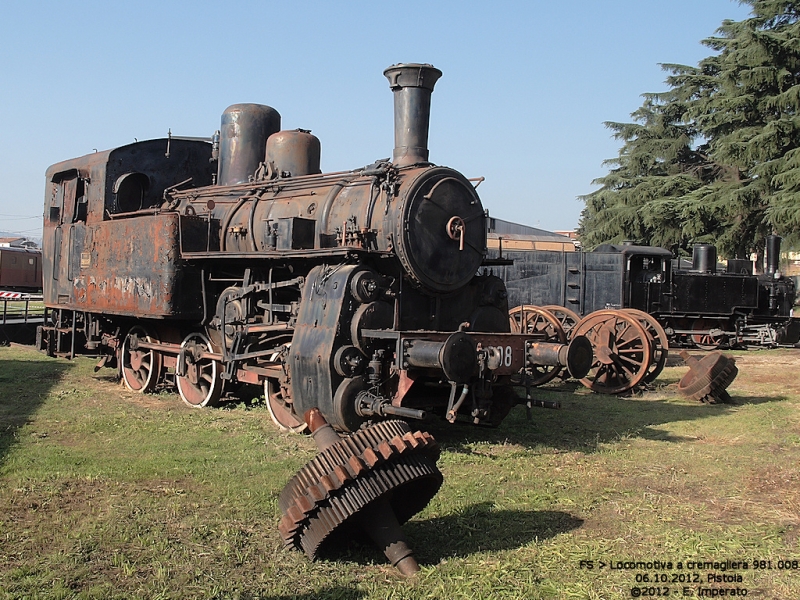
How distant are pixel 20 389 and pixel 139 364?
1.54 meters

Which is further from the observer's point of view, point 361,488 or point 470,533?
point 470,533

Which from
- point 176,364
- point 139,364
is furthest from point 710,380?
point 139,364

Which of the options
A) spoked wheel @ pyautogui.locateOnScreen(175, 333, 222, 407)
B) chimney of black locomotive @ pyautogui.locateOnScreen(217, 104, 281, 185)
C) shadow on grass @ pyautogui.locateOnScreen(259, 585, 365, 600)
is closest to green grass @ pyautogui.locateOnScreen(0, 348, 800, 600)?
shadow on grass @ pyautogui.locateOnScreen(259, 585, 365, 600)

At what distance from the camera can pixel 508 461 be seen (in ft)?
22.9

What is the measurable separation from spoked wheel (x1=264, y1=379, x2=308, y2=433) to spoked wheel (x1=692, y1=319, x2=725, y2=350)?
534 inches

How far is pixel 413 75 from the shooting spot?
8.44 metres

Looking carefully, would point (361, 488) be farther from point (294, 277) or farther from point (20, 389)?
point (20, 389)

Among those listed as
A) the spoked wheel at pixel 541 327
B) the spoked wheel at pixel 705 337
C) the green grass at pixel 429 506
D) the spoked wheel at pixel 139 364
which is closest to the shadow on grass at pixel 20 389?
the green grass at pixel 429 506

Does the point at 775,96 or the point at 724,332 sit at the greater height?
the point at 775,96

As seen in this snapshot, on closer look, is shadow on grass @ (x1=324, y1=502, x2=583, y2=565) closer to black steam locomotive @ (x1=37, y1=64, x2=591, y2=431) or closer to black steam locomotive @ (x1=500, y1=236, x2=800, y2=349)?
black steam locomotive @ (x1=37, y1=64, x2=591, y2=431)

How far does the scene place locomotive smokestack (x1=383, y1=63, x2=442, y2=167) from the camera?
8484 mm

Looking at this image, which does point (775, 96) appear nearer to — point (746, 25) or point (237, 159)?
point (746, 25)

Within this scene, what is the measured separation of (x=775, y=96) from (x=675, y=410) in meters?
20.7

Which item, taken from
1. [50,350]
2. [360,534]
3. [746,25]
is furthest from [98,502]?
[746,25]
